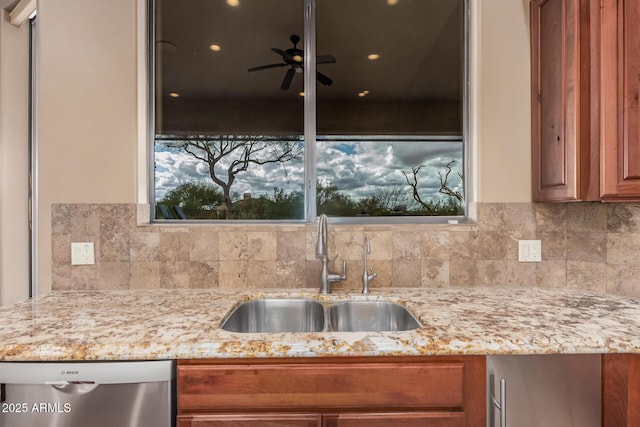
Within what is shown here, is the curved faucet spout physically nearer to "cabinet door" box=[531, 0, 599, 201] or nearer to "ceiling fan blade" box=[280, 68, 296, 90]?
"ceiling fan blade" box=[280, 68, 296, 90]

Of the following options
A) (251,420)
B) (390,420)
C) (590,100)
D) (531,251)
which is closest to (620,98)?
(590,100)

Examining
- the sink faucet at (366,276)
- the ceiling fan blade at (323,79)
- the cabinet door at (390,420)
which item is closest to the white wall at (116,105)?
the sink faucet at (366,276)

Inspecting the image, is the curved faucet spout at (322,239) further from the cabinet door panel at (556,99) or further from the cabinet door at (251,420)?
the cabinet door panel at (556,99)

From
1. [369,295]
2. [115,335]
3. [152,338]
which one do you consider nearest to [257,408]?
[152,338]

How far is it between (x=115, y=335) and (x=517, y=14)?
2.31m

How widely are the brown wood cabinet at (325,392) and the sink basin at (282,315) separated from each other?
0.56 m

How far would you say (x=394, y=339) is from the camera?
1049 millimetres

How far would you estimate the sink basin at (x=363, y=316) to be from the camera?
158cm

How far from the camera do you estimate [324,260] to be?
1646 mm

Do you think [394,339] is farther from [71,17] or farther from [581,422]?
[71,17]

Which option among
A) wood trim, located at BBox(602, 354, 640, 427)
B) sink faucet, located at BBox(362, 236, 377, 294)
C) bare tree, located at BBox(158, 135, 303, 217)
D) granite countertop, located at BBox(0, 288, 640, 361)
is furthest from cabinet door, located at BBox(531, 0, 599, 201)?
bare tree, located at BBox(158, 135, 303, 217)

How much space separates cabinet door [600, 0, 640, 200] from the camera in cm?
131

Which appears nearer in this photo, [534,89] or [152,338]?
[152,338]

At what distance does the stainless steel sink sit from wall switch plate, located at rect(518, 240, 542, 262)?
76 centimetres
